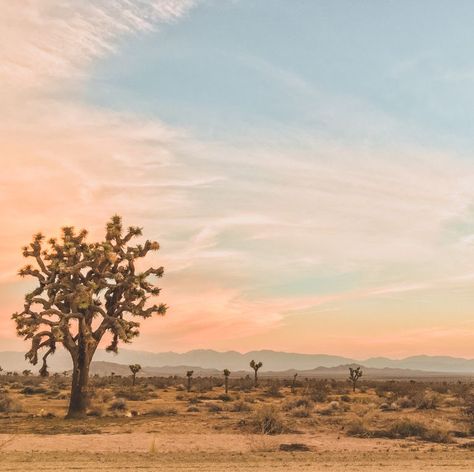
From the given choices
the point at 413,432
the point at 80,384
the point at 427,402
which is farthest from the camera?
the point at 427,402

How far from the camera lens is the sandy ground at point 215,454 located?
1308 centimetres

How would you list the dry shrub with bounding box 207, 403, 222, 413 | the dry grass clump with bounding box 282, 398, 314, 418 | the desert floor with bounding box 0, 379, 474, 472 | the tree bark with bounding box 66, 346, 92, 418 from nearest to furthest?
the desert floor with bounding box 0, 379, 474, 472
the tree bark with bounding box 66, 346, 92, 418
the dry grass clump with bounding box 282, 398, 314, 418
the dry shrub with bounding box 207, 403, 222, 413

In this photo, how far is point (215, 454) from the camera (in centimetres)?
1517

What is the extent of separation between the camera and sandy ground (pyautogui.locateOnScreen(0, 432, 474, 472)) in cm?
1308

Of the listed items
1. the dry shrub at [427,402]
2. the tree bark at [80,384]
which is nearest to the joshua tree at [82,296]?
the tree bark at [80,384]

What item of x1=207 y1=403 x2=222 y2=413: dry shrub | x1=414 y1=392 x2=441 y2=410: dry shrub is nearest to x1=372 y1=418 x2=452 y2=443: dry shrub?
x1=207 y1=403 x2=222 y2=413: dry shrub

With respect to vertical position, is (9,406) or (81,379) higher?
→ (81,379)

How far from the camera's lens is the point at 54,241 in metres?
24.4

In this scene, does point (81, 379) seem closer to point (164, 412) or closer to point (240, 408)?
point (164, 412)

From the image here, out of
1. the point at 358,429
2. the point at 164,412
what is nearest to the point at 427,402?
the point at 358,429

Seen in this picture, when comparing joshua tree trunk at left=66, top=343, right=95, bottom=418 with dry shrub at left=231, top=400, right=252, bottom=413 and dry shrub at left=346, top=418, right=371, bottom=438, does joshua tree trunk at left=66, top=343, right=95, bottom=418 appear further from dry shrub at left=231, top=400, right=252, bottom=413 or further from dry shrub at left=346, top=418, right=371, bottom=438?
dry shrub at left=346, top=418, right=371, bottom=438

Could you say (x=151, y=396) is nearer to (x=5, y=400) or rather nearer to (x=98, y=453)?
(x=5, y=400)

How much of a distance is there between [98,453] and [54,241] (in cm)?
1179

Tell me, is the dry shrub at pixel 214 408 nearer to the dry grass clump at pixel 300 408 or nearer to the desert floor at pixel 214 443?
the desert floor at pixel 214 443
